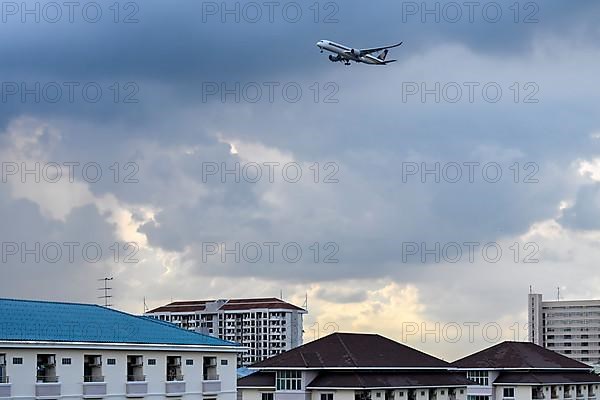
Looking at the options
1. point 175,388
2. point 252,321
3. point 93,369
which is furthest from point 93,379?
point 252,321

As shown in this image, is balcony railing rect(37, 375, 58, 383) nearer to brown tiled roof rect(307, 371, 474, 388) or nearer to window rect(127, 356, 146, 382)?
window rect(127, 356, 146, 382)

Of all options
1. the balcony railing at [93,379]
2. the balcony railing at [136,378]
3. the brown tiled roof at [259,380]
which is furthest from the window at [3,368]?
the brown tiled roof at [259,380]

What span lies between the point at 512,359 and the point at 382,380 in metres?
16.7

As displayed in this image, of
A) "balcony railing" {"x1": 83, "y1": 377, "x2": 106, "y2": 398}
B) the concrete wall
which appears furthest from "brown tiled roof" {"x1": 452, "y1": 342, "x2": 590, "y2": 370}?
"balcony railing" {"x1": 83, "y1": 377, "x2": 106, "y2": 398}

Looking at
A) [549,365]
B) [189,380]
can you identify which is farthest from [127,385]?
[549,365]

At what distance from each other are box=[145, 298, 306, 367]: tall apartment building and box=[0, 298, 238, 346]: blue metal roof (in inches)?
4175

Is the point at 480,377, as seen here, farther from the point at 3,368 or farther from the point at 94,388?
the point at 3,368

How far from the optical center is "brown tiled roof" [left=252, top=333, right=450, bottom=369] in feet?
148

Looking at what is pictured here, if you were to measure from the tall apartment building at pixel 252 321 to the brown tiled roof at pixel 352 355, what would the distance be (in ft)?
299

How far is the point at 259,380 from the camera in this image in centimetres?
Answer: 4603

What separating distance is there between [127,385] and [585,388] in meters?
38.5

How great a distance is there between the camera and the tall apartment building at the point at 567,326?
162125 mm

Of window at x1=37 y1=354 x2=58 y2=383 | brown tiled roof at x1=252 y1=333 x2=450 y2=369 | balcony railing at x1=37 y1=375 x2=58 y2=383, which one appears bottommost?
balcony railing at x1=37 y1=375 x2=58 y2=383

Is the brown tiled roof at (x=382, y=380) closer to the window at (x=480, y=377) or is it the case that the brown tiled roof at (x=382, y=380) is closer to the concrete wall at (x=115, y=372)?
the concrete wall at (x=115, y=372)
